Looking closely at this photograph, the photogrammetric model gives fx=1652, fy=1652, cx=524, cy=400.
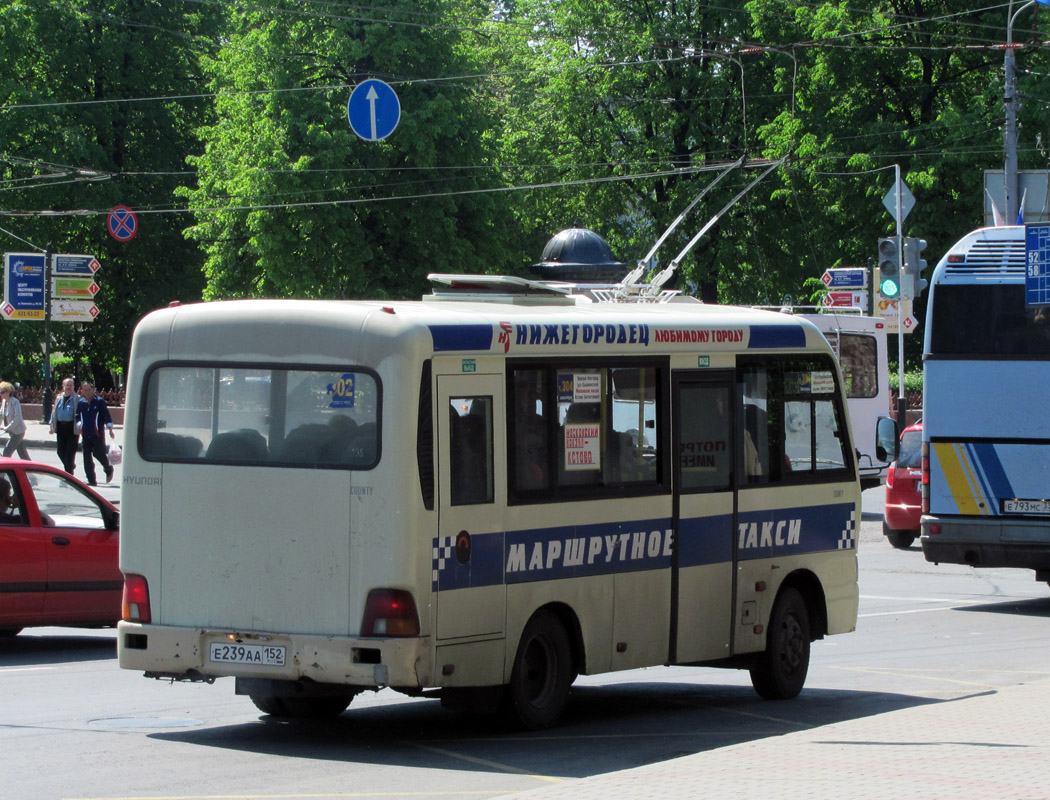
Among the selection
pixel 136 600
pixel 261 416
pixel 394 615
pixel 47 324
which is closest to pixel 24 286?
pixel 47 324

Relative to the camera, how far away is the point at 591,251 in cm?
3416

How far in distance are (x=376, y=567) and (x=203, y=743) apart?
1504 mm

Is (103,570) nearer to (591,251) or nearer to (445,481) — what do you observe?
(445,481)

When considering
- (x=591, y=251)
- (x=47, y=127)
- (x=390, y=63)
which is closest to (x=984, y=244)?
(x=591, y=251)

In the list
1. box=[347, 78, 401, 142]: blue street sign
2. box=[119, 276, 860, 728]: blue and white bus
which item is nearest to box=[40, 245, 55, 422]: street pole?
box=[347, 78, 401, 142]: blue street sign

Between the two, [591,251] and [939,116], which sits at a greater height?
[939,116]

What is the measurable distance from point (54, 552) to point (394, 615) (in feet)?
17.3

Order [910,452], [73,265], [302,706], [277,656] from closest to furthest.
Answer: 1. [277,656]
2. [302,706]
3. [910,452]
4. [73,265]

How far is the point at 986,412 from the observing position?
16.2 metres

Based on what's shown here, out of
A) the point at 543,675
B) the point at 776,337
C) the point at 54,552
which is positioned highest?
the point at 776,337

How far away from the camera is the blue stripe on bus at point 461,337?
8.68 m

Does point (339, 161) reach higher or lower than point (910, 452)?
higher

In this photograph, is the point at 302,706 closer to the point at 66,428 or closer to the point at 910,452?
the point at 910,452

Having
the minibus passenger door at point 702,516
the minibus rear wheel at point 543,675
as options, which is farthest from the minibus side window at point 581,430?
the minibus rear wheel at point 543,675
